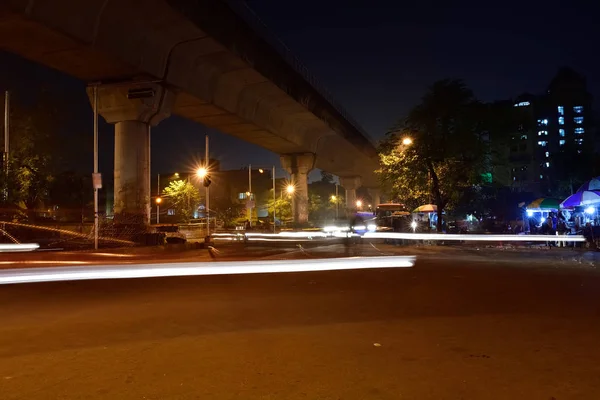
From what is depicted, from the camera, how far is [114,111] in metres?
20.8

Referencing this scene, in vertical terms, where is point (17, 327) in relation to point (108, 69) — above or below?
below

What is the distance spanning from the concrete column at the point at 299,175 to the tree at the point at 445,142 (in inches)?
387

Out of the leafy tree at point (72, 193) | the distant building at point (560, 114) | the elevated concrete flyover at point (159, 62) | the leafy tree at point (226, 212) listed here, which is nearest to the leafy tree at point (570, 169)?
the distant building at point (560, 114)

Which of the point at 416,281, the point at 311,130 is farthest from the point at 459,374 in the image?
the point at 311,130

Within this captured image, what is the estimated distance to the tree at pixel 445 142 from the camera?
30.6m

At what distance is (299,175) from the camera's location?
41.2 meters

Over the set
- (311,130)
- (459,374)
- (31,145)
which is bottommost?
(459,374)

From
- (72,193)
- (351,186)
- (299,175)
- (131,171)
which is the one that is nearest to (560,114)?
(351,186)

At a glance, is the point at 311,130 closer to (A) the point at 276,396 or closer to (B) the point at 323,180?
(A) the point at 276,396

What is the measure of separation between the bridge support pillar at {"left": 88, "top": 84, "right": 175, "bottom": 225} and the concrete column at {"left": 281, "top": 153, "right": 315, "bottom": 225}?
66.3 feet

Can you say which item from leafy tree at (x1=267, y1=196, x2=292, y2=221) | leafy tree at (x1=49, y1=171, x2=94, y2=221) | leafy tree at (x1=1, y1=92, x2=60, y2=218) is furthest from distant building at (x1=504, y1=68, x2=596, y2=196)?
leafy tree at (x1=1, y1=92, x2=60, y2=218)

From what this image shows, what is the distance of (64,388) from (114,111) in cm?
1744

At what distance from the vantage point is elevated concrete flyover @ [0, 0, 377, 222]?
15359 mm

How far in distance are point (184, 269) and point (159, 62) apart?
9914mm
